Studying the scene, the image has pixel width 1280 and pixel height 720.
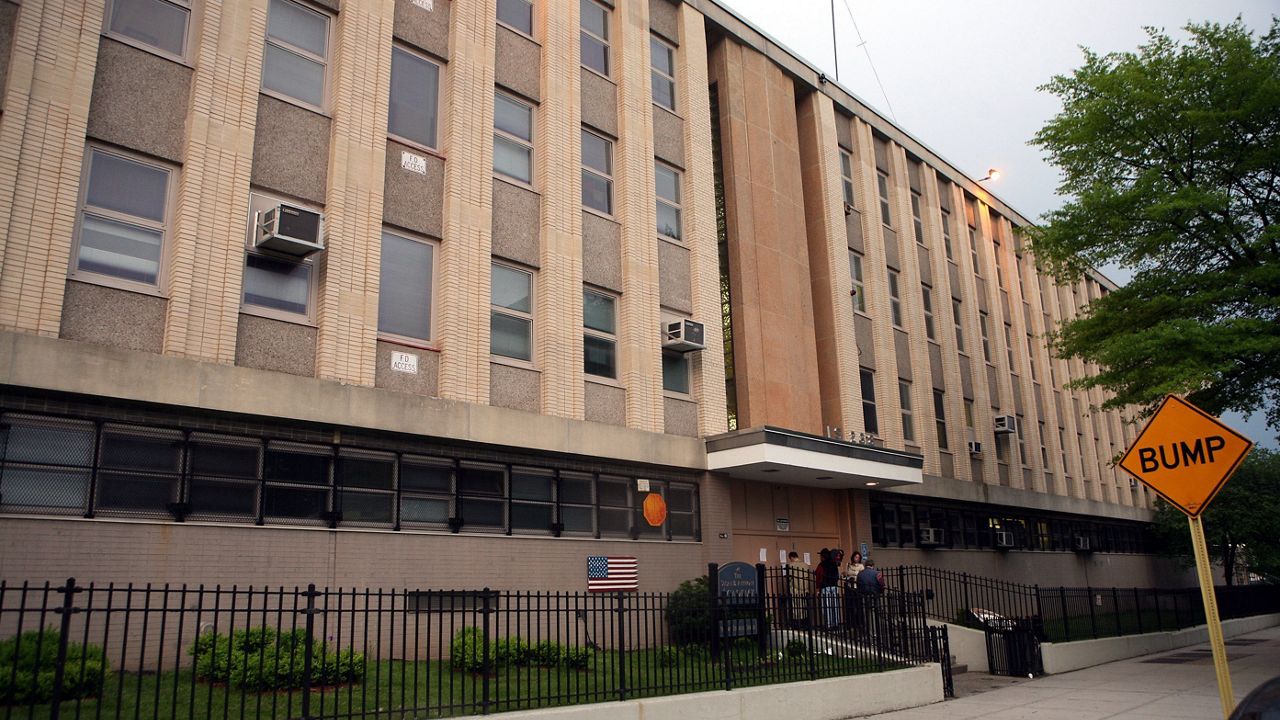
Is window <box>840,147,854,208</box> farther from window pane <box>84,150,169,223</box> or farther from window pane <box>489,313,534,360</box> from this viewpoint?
window pane <box>84,150,169,223</box>

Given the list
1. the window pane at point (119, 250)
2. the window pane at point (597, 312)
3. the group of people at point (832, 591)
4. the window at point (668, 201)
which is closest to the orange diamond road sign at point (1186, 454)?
the group of people at point (832, 591)

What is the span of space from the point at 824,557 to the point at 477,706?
1061cm

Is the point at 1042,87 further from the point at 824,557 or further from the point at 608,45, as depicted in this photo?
the point at 824,557

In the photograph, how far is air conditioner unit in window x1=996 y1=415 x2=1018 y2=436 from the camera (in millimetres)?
31219

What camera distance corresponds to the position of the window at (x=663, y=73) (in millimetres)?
21703

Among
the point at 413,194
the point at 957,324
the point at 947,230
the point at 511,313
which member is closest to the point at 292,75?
the point at 413,194

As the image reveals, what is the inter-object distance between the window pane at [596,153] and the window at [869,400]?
377 inches

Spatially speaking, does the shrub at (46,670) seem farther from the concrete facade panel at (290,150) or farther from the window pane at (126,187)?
the concrete facade panel at (290,150)

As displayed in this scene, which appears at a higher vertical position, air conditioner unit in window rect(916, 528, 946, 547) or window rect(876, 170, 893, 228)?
window rect(876, 170, 893, 228)

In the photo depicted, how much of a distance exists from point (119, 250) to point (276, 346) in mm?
2304

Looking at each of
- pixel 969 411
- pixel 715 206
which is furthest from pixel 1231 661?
pixel 715 206

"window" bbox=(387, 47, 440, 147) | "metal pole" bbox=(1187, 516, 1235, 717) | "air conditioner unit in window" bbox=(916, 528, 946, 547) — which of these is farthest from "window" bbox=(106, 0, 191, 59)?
"air conditioner unit in window" bbox=(916, 528, 946, 547)

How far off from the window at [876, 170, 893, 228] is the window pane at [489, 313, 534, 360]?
15.7 meters

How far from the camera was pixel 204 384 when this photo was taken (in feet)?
40.3
